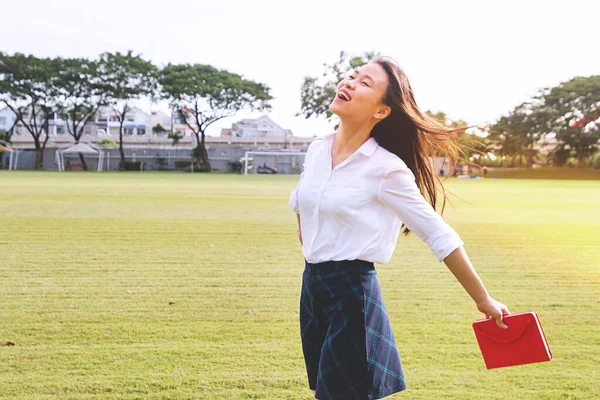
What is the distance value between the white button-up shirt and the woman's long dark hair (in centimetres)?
9

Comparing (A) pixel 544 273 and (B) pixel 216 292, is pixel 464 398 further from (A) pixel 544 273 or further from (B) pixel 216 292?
(A) pixel 544 273

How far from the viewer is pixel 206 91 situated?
48.6 meters

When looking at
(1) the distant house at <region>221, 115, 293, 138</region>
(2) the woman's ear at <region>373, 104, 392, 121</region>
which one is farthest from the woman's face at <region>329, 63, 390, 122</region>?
(1) the distant house at <region>221, 115, 293, 138</region>

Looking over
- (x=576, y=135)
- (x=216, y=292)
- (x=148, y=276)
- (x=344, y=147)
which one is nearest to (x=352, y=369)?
(x=344, y=147)

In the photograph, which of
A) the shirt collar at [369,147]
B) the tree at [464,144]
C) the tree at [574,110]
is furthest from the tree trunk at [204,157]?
the shirt collar at [369,147]

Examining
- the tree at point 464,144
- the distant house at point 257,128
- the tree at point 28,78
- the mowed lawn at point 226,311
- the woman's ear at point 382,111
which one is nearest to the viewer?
the woman's ear at point 382,111

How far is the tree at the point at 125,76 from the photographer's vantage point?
1879 inches

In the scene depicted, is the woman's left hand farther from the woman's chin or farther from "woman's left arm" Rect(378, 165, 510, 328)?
the woman's chin

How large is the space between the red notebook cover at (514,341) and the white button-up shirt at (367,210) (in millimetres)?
277

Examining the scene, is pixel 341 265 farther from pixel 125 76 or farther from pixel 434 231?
pixel 125 76

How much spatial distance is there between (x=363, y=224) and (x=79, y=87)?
162ft

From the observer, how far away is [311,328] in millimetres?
2322

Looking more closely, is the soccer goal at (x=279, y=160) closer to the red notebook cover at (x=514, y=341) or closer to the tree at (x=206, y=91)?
the tree at (x=206, y=91)

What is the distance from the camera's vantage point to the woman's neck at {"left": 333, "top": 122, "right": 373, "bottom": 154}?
222 centimetres
